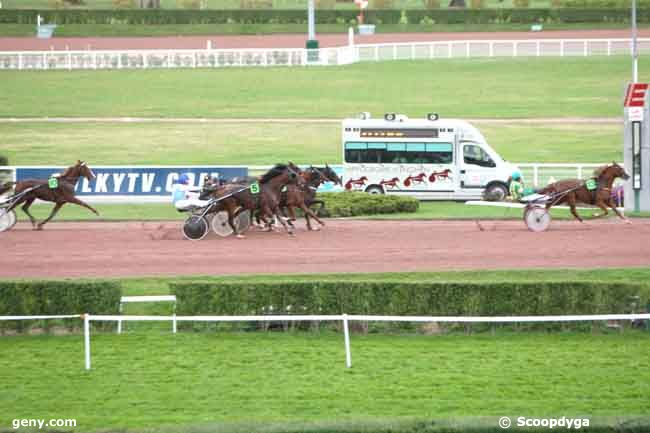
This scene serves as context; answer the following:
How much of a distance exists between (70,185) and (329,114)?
2140cm

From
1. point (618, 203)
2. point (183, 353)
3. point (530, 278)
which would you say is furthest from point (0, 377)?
point (618, 203)

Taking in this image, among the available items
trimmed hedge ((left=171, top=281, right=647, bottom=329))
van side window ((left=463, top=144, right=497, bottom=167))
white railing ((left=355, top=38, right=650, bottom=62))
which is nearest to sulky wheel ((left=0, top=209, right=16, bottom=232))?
trimmed hedge ((left=171, top=281, right=647, bottom=329))

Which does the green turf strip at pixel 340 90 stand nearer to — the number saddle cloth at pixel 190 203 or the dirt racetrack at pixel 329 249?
the number saddle cloth at pixel 190 203

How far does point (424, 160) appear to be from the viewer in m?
27.5

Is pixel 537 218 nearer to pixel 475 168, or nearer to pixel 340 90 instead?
pixel 475 168

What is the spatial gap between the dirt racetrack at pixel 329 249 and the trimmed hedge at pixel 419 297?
305cm

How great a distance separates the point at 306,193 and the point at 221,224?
1.60 metres

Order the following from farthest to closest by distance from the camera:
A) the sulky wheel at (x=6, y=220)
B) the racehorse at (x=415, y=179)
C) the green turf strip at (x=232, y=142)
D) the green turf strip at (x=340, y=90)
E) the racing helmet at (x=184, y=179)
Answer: the green turf strip at (x=340, y=90)
the green turf strip at (x=232, y=142)
the racehorse at (x=415, y=179)
the racing helmet at (x=184, y=179)
the sulky wheel at (x=6, y=220)

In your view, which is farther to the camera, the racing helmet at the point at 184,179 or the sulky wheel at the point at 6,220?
the racing helmet at the point at 184,179

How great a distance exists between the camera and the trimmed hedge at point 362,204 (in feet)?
80.5

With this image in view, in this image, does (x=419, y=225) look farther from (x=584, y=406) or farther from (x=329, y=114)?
(x=329, y=114)
